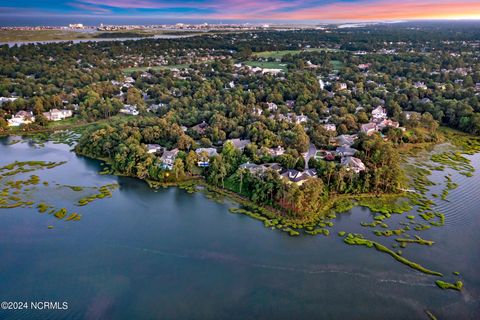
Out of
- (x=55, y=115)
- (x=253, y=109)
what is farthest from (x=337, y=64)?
(x=55, y=115)

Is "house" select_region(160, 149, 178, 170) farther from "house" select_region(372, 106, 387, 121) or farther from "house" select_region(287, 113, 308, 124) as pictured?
"house" select_region(372, 106, 387, 121)

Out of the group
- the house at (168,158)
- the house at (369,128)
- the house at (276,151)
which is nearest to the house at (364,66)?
the house at (369,128)

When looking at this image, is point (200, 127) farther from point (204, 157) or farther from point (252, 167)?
point (252, 167)

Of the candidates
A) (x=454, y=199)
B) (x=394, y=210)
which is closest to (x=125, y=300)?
(x=394, y=210)

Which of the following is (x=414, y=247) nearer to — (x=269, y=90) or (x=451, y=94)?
(x=269, y=90)

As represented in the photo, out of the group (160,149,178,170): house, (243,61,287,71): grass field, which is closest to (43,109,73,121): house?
(160,149,178,170): house

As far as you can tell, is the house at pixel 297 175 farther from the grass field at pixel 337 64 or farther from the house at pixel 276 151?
the grass field at pixel 337 64
